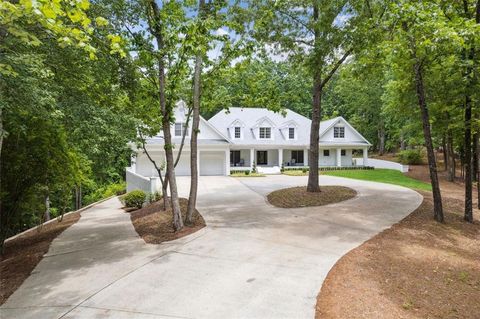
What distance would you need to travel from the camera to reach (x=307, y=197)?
586 inches

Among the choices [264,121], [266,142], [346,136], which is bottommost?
[266,142]

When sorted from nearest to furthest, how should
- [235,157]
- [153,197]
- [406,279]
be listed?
[406,279], [153,197], [235,157]

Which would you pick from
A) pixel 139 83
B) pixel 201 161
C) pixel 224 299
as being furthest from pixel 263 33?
pixel 201 161

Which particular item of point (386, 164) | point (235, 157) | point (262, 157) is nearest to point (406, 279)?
point (235, 157)

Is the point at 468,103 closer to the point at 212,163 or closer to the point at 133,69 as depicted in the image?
the point at 133,69

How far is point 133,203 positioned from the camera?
55.9 ft

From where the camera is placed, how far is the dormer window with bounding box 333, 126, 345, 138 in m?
34.7


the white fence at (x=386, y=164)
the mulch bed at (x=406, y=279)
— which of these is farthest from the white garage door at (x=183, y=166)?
the mulch bed at (x=406, y=279)

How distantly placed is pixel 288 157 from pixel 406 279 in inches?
1151

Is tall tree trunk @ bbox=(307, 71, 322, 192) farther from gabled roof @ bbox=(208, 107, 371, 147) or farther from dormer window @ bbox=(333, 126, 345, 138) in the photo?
dormer window @ bbox=(333, 126, 345, 138)

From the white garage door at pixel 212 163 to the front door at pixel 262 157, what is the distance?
19.2ft

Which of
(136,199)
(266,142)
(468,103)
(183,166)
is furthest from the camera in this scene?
(266,142)

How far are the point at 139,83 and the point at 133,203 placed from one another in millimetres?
9142

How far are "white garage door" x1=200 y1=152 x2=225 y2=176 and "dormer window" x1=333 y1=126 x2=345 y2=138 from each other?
13.0m
